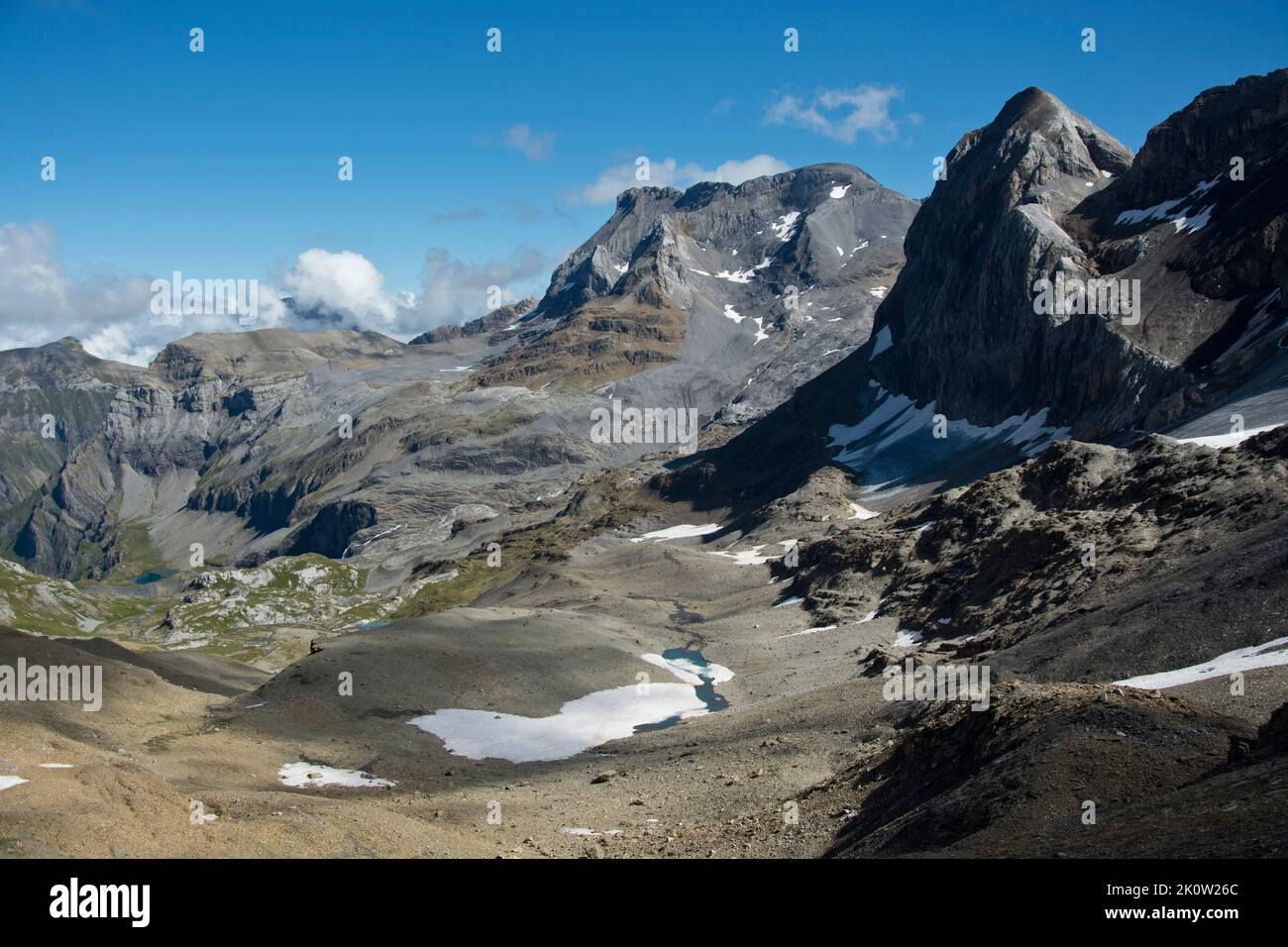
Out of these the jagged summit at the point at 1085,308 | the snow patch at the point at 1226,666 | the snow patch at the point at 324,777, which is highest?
the jagged summit at the point at 1085,308

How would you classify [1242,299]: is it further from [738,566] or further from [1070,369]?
[738,566]

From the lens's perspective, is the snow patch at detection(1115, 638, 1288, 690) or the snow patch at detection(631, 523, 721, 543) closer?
the snow patch at detection(1115, 638, 1288, 690)

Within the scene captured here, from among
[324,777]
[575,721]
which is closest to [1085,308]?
[575,721]

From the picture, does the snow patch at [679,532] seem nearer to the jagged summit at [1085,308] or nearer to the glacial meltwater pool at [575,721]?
the jagged summit at [1085,308]

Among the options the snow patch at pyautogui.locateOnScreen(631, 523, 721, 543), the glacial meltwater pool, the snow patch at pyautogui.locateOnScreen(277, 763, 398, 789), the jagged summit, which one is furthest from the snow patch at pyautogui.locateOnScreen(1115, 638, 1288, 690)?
the snow patch at pyautogui.locateOnScreen(631, 523, 721, 543)

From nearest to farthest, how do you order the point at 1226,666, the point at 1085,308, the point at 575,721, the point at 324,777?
the point at 1226,666, the point at 324,777, the point at 575,721, the point at 1085,308

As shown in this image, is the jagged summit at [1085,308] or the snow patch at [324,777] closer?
the snow patch at [324,777]

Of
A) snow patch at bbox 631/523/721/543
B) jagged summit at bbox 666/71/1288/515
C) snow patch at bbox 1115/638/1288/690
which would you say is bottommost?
snow patch at bbox 1115/638/1288/690

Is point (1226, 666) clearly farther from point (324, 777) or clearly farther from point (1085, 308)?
point (1085, 308)

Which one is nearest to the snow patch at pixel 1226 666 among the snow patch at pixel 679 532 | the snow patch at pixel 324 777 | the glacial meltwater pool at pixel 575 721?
the glacial meltwater pool at pixel 575 721

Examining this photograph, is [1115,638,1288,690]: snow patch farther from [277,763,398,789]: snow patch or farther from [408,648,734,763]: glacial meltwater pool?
[277,763,398,789]: snow patch
